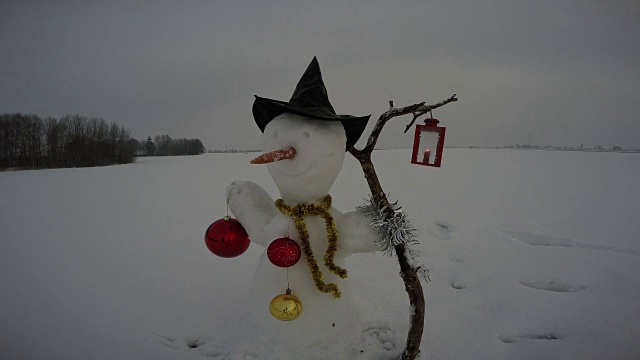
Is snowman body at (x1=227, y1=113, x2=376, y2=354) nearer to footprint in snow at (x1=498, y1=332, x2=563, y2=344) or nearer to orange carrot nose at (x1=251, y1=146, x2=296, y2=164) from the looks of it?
orange carrot nose at (x1=251, y1=146, x2=296, y2=164)

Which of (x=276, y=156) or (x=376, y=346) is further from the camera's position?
(x=376, y=346)

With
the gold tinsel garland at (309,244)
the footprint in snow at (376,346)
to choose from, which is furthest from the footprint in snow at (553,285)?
the gold tinsel garland at (309,244)

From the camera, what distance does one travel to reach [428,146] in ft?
5.07

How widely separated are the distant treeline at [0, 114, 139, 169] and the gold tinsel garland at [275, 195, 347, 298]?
2.19 m

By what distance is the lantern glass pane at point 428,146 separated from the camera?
1529mm

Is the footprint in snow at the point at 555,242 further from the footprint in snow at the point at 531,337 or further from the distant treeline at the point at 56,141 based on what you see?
the distant treeline at the point at 56,141

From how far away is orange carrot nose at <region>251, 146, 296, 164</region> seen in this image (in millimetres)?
1368

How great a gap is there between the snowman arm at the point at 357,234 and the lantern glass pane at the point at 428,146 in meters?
0.42

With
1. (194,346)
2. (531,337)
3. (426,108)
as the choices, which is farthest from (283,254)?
(531,337)

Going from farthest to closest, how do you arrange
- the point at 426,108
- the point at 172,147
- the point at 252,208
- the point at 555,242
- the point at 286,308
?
the point at 172,147, the point at 555,242, the point at 252,208, the point at 426,108, the point at 286,308

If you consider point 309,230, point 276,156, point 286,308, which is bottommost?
point 286,308

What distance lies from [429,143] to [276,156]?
77 cm

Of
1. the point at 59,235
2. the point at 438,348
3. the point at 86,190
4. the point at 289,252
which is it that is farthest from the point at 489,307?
the point at 86,190

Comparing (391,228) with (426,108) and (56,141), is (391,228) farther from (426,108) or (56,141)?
(56,141)
